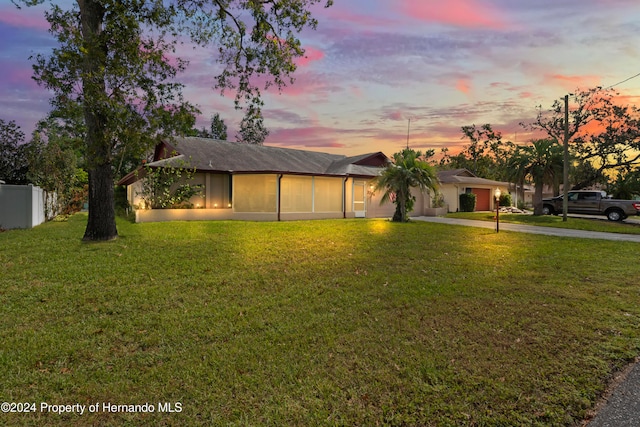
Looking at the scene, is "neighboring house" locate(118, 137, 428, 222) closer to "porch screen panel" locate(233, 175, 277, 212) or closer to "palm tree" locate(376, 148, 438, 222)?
"porch screen panel" locate(233, 175, 277, 212)

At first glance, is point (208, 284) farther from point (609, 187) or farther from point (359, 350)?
point (609, 187)

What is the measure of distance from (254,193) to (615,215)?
21414 mm

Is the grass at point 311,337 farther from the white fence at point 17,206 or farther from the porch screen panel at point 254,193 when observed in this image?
the porch screen panel at point 254,193

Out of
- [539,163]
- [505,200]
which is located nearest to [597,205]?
[539,163]

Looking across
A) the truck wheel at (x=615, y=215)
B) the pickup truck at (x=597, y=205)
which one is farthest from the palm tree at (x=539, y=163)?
the truck wheel at (x=615, y=215)

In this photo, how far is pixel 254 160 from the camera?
2067 centimetres

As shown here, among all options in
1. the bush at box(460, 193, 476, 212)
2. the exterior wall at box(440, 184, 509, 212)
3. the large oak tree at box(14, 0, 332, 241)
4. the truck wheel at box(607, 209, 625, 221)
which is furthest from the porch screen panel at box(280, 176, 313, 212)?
the truck wheel at box(607, 209, 625, 221)

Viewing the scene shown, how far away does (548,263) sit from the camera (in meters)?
8.06

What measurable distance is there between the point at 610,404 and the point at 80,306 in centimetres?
635

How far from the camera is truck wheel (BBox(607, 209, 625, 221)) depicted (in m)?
19.4

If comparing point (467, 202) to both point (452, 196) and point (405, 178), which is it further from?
point (405, 178)

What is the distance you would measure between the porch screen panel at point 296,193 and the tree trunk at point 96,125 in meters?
9.34

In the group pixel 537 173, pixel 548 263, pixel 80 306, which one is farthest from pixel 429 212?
pixel 80 306

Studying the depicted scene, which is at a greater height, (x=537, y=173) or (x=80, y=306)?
(x=537, y=173)
